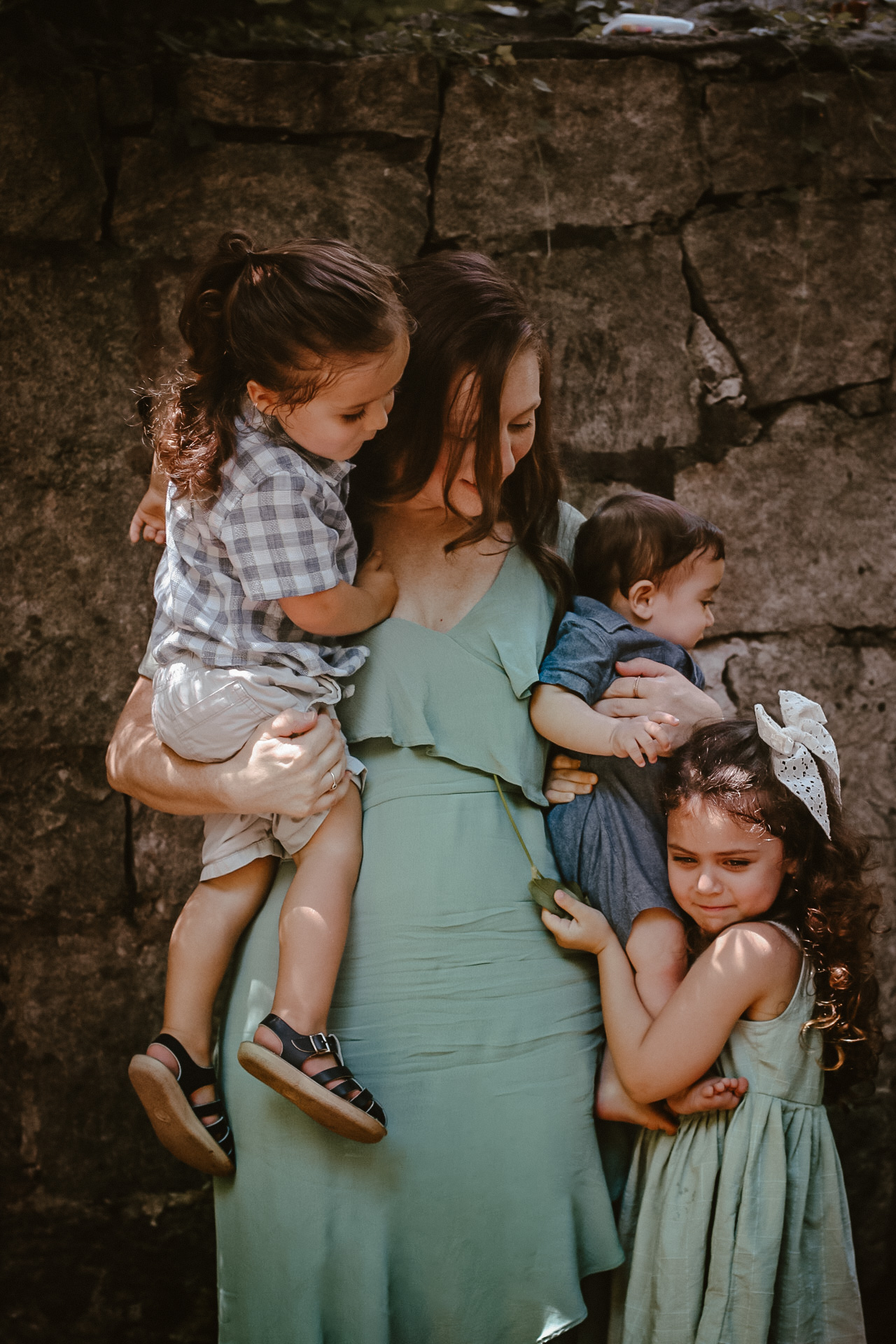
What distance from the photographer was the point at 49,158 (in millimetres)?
2355

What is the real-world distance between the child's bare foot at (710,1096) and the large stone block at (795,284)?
1702 millimetres

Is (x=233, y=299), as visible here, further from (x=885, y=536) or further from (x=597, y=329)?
(x=885, y=536)

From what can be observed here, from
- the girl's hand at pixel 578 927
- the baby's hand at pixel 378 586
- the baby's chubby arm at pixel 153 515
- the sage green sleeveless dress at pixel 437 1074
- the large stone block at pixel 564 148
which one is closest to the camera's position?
the sage green sleeveless dress at pixel 437 1074

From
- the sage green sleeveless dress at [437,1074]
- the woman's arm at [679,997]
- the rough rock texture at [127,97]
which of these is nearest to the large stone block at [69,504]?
the rough rock texture at [127,97]

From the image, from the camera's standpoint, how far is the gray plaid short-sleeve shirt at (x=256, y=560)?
1651 millimetres

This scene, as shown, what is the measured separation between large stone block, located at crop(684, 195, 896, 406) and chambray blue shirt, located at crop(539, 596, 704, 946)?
1.07 m

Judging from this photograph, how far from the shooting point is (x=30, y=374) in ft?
7.86

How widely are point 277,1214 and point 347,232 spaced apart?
2.17 m

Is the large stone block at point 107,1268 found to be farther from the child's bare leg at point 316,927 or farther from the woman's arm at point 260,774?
the woman's arm at point 260,774

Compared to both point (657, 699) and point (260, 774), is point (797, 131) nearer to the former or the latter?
point (657, 699)

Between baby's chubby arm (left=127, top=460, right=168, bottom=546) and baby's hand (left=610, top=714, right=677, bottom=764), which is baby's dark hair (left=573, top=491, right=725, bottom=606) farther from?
baby's chubby arm (left=127, top=460, right=168, bottom=546)

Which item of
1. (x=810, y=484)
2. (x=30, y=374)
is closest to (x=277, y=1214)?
(x=30, y=374)

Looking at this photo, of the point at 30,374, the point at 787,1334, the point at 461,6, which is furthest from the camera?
the point at 461,6

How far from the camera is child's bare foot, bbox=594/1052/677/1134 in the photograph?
1781 mm
